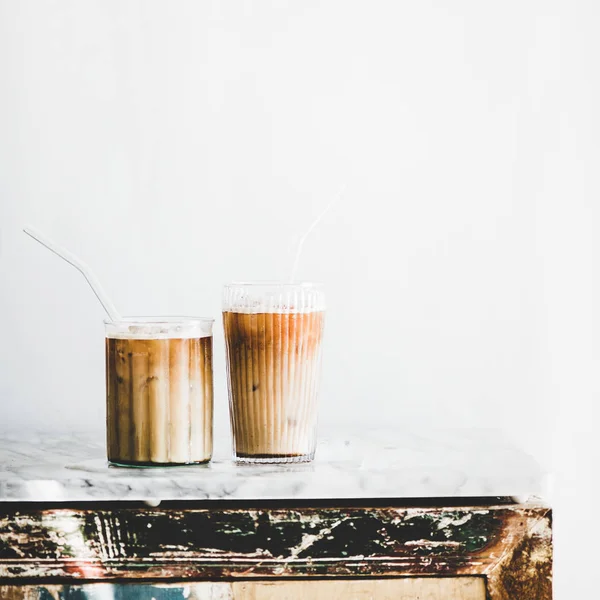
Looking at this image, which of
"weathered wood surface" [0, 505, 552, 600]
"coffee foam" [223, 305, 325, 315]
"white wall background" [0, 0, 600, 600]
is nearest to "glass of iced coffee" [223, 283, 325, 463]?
"coffee foam" [223, 305, 325, 315]

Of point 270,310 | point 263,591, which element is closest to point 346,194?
point 270,310

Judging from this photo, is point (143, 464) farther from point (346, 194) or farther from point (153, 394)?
point (346, 194)

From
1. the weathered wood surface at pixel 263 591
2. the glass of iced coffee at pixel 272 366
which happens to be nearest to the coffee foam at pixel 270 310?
the glass of iced coffee at pixel 272 366

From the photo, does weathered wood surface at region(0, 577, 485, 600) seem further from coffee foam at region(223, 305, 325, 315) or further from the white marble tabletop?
coffee foam at region(223, 305, 325, 315)

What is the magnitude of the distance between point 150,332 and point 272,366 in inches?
Answer: 5.6

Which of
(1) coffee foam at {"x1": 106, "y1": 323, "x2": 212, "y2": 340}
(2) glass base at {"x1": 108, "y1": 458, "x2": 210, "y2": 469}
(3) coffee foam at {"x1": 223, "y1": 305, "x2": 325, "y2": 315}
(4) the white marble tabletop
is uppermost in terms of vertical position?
(3) coffee foam at {"x1": 223, "y1": 305, "x2": 325, "y2": 315}

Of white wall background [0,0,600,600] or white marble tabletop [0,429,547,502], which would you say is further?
white wall background [0,0,600,600]

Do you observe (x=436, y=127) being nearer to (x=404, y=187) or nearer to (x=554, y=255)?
(x=404, y=187)

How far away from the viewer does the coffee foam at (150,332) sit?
91 centimetres

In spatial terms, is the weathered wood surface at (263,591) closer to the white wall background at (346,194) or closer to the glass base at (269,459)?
the glass base at (269,459)

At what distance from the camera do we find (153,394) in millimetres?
902

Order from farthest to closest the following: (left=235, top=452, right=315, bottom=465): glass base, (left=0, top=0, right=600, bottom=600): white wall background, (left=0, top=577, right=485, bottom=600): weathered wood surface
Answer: (left=0, top=0, right=600, bottom=600): white wall background, (left=235, top=452, right=315, bottom=465): glass base, (left=0, top=577, right=485, bottom=600): weathered wood surface

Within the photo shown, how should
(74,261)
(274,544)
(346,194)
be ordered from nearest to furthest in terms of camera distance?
(274,544), (74,261), (346,194)

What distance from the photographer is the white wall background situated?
4.06 feet
